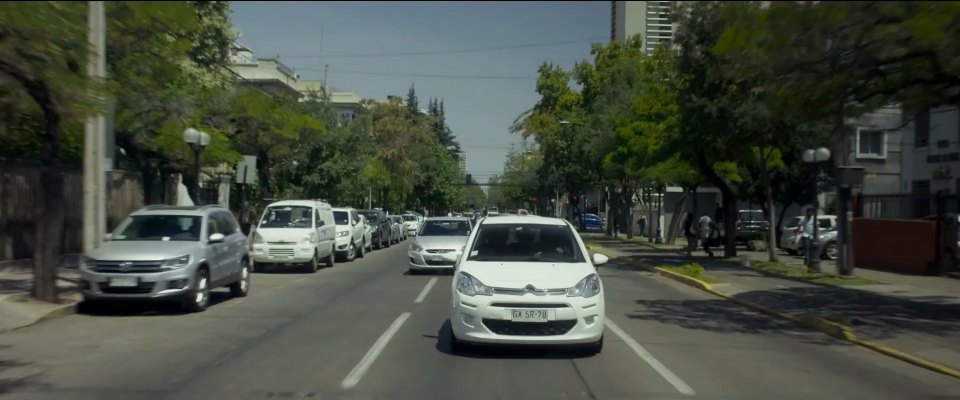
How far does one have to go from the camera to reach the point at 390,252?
1473 inches

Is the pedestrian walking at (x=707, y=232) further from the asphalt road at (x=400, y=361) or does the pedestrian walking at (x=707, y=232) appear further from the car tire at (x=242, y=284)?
the car tire at (x=242, y=284)

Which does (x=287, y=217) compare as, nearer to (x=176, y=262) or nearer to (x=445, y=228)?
(x=445, y=228)

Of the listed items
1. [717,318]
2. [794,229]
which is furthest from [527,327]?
[794,229]

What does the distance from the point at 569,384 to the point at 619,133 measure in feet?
87.6

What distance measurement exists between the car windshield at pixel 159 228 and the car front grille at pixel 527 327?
7.16 m

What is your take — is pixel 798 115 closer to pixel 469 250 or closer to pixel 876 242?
pixel 469 250

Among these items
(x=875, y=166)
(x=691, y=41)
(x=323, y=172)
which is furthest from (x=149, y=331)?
(x=875, y=166)

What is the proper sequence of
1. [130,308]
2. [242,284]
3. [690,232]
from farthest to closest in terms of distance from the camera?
[690,232]
[242,284]
[130,308]

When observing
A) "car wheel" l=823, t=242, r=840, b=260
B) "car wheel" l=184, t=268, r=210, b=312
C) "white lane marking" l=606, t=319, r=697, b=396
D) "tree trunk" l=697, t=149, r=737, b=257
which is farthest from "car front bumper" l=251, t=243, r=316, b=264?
"car wheel" l=823, t=242, r=840, b=260

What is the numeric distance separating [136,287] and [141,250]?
2.03ft

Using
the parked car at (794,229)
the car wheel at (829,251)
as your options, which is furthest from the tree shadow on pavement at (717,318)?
the parked car at (794,229)

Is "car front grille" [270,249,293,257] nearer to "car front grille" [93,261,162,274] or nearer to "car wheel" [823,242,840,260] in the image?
"car front grille" [93,261,162,274]

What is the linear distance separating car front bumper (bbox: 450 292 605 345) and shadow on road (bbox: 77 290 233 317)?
6.69 meters

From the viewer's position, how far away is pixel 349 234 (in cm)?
3002
